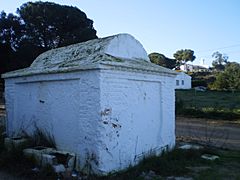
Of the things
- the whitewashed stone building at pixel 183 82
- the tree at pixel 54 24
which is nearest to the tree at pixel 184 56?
the whitewashed stone building at pixel 183 82

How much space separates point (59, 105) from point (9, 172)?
204cm

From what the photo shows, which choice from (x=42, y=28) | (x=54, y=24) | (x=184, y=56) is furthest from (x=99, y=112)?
(x=184, y=56)

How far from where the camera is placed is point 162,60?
260 feet

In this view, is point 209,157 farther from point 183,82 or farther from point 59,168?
point 183,82

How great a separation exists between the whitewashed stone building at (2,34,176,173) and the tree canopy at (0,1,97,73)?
2258cm

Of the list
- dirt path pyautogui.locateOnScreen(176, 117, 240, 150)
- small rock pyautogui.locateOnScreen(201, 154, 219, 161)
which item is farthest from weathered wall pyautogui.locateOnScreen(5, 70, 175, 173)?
dirt path pyautogui.locateOnScreen(176, 117, 240, 150)

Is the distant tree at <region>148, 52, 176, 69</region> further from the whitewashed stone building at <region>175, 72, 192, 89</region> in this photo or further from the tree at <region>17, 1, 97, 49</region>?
the tree at <region>17, 1, 97, 49</region>

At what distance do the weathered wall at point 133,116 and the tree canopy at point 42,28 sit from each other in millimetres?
23129

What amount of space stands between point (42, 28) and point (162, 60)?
166 feet

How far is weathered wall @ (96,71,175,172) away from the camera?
275 inches

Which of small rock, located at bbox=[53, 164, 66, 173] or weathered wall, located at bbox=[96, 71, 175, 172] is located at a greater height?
weathered wall, located at bbox=[96, 71, 175, 172]

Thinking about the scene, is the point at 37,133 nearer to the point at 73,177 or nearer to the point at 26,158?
the point at 26,158

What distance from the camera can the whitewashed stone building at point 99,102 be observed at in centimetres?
694

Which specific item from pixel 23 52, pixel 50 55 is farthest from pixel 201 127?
pixel 23 52
